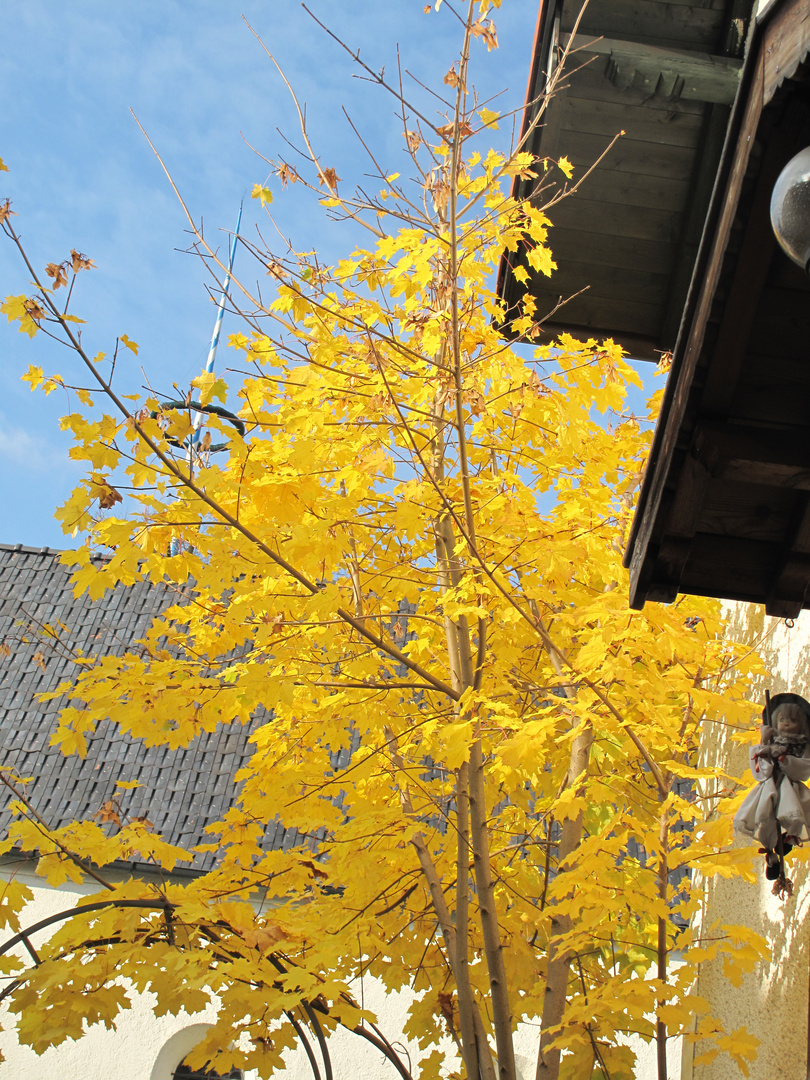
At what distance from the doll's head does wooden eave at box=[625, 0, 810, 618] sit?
476mm

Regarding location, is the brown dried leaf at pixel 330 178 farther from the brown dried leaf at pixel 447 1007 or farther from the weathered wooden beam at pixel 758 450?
the brown dried leaf at pixel 447 1007

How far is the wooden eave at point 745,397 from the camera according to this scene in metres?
2.00

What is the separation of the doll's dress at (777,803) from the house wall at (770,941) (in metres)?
0.49

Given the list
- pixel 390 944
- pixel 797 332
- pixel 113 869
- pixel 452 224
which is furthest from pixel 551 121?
pixel 113 869

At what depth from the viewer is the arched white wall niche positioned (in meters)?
6.29

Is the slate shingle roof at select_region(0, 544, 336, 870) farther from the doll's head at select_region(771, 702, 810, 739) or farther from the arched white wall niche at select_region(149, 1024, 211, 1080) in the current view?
the doll's head at select_region(771, 702, 810, 739)

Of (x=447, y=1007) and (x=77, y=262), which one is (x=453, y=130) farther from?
(x=447, y=1007)

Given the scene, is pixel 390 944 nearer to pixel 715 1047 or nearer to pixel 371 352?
A: pixel 715 1047

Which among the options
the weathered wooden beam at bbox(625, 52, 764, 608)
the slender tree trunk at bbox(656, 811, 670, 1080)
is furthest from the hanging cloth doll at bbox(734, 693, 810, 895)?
the weathered wooden beam at bbox(625, 52, 764, 608)

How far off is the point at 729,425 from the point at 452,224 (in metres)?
1.46

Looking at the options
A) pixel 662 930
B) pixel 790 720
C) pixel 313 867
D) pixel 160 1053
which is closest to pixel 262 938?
pixel 313 867

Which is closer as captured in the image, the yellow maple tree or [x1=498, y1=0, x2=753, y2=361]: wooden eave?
the yellow maple tree

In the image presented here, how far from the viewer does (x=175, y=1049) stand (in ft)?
21.0

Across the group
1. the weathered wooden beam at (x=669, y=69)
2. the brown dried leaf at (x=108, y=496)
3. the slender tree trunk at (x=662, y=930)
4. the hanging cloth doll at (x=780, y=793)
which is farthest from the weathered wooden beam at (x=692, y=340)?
the weathered wooden beam at (x=669, y=69)
